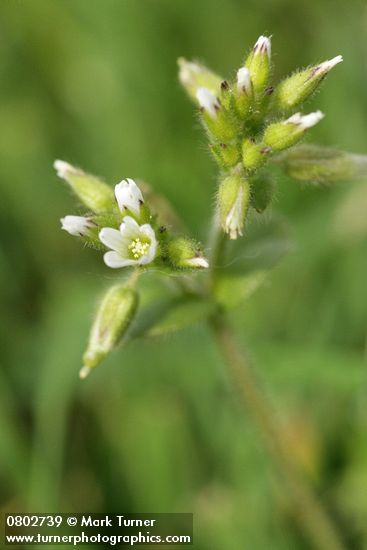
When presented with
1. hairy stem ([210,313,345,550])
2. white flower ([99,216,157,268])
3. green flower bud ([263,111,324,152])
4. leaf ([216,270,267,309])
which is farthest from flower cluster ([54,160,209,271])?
hairy stem ([210,313,345,550])

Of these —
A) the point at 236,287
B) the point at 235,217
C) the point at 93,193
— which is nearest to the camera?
the point at 235,217

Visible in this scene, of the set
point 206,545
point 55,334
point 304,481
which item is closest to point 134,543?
point 206,545

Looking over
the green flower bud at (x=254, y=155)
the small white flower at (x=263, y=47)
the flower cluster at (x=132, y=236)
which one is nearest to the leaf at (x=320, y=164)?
the green flower bud at (x=254, y=155)

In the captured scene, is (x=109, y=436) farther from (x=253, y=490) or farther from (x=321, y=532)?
(x=321, y=532)

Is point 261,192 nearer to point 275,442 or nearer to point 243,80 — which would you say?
point 243,80

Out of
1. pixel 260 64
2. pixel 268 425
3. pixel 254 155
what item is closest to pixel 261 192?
pixel 254 155

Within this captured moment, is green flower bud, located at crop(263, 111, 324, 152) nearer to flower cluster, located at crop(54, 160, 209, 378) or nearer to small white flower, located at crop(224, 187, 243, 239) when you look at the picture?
small white flower, located at crop(224, 187, 243, 239)

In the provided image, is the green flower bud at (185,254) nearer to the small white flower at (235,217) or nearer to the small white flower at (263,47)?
the small white flower at (235,217)
